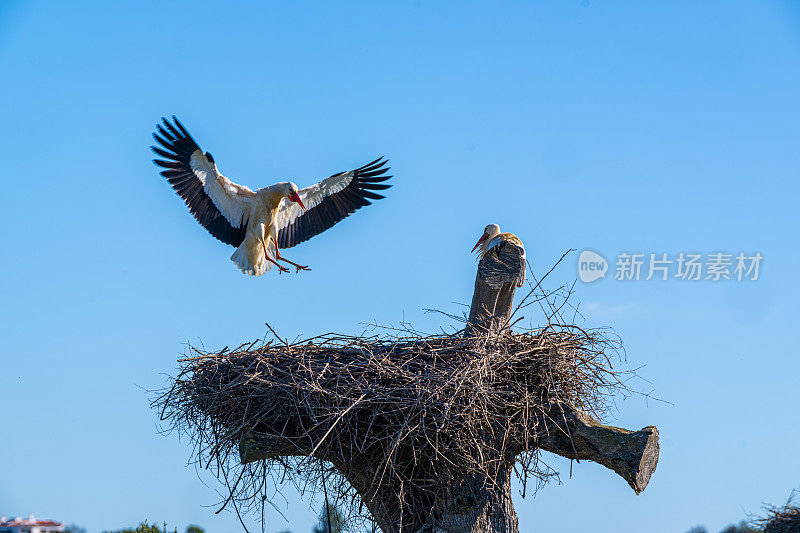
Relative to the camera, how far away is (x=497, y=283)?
5832mm

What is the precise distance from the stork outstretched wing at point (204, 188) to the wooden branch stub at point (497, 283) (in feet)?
13.9

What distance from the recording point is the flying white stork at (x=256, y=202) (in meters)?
9.17

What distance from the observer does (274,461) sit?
18.5 ft

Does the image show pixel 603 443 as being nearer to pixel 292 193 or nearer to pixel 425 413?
pixel 425 413

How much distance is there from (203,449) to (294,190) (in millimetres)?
4517

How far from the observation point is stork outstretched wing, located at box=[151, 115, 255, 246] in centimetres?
908

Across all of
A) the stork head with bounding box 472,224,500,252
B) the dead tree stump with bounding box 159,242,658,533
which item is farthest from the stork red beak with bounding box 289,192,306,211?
the dead tree stump with bounding box 159,242,658,533

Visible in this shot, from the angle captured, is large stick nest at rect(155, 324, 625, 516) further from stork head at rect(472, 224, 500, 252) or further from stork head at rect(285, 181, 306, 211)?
stork head at rect(285, 181, 306, 211)

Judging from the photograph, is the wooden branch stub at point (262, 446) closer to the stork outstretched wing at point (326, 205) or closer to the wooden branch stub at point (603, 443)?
the wooden branch stub at point (603, 443)

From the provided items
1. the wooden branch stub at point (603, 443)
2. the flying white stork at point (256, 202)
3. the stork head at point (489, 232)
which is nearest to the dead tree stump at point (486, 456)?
the wooden branch stub at point (603, 443)

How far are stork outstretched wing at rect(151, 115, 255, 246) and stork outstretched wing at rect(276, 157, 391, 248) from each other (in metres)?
0.56

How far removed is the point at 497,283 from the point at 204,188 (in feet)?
15.4

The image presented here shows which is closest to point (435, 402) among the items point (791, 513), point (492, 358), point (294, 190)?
point (492, 358)

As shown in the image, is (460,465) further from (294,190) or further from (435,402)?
(294,190)
